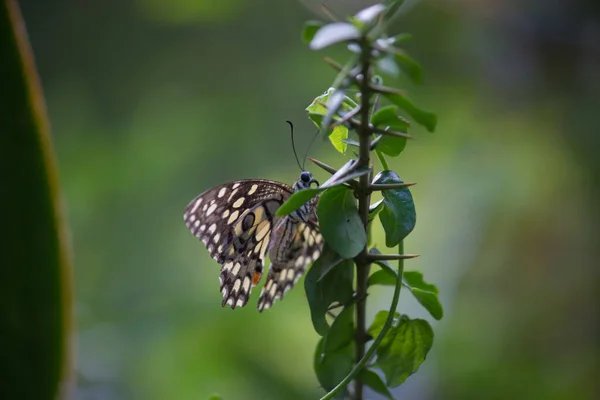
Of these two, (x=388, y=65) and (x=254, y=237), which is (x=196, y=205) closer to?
(x=254, y=237)

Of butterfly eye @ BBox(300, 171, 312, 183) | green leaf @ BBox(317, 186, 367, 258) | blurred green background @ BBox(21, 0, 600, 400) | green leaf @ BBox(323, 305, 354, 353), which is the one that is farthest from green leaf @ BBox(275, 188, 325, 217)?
blurred green background @ BBox(21, 0, 600, 400)

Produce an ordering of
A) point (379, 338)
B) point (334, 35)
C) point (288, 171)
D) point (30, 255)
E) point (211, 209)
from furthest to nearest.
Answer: point (288, 171) < point (211, 209) < point (30, 255) < point (379, 338) < point (334, 35)

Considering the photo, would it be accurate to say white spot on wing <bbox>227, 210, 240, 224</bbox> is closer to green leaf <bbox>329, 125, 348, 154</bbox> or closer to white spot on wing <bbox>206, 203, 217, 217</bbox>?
white spot on wing <bbox>206, 203, 217, 217</bbox>

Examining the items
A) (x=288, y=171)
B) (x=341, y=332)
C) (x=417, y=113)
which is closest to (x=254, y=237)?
(x=341, y=332)

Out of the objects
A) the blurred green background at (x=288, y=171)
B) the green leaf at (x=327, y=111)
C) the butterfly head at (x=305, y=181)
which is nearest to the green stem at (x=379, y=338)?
the green leaf at (x=327, y=111)

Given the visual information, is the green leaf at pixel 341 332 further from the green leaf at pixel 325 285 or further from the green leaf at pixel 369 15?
the green leaf at pixel 369 15
